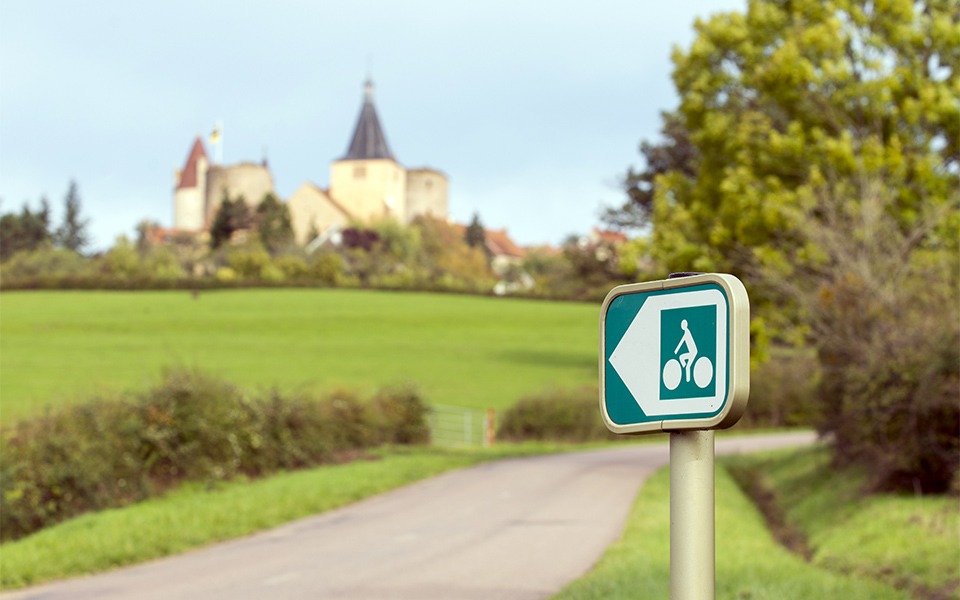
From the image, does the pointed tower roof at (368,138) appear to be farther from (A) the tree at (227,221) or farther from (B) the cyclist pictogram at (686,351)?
(B) the cyclist pictogram at (686,351)

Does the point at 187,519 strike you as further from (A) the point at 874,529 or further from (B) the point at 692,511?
(B) the point at 692,511

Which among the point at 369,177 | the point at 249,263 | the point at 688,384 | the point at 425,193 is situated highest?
the point at 369,177

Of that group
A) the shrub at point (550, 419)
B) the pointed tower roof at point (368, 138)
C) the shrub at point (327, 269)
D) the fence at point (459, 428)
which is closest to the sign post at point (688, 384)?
the fence at point (459, 428)

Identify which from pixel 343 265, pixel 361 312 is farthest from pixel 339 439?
pixel 343 265

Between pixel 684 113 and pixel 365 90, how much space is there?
12242 centimetres

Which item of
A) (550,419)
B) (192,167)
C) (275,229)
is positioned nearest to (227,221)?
(275,229)

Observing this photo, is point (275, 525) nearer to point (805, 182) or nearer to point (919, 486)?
point (919, 486)

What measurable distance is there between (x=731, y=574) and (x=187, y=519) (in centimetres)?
755

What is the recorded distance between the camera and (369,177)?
12900cm

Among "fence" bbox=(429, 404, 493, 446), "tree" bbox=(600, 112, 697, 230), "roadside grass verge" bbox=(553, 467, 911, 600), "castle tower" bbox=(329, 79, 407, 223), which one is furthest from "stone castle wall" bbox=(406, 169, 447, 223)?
"roadside grass verge" bbox=(553, 467, 911, 600)

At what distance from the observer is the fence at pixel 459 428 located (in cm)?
2650

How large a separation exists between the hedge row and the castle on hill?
322 feet

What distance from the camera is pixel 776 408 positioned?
37.0 m

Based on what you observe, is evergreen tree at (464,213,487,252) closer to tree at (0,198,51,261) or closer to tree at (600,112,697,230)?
tree at (0,198,51,261)
